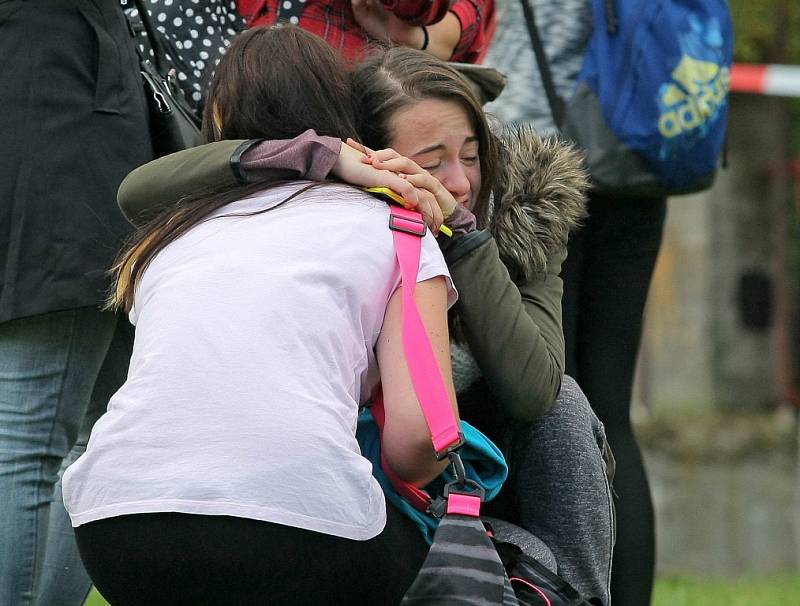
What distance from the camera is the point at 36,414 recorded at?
2.53 meters

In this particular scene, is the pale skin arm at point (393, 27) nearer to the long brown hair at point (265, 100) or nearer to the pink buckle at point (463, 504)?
the long brown hair at point (265, 100)

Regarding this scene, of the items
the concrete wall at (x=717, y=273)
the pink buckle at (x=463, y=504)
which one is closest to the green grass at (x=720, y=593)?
the pink buckle at (x=463, y=504)

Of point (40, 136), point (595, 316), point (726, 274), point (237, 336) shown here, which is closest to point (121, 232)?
point (40, 136)

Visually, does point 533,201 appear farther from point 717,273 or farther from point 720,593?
point 717,273

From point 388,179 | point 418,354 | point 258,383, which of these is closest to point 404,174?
point 388,179

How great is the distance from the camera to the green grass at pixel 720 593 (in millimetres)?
4219

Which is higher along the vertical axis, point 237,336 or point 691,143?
point 237,336

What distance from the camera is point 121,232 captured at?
99.9 inches

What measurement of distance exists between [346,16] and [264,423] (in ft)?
3.80

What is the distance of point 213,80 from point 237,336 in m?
0.57

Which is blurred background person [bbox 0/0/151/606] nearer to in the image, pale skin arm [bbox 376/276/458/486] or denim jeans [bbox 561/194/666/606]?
pale skin arm [bbox 376/276/458/486]

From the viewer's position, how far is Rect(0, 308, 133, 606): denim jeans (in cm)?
251

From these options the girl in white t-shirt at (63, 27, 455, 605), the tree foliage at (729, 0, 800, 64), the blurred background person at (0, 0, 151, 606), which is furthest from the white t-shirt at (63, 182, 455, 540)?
the tree foliage at (729, 0, 800, 64)

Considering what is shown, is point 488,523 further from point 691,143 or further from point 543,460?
point 691,143
